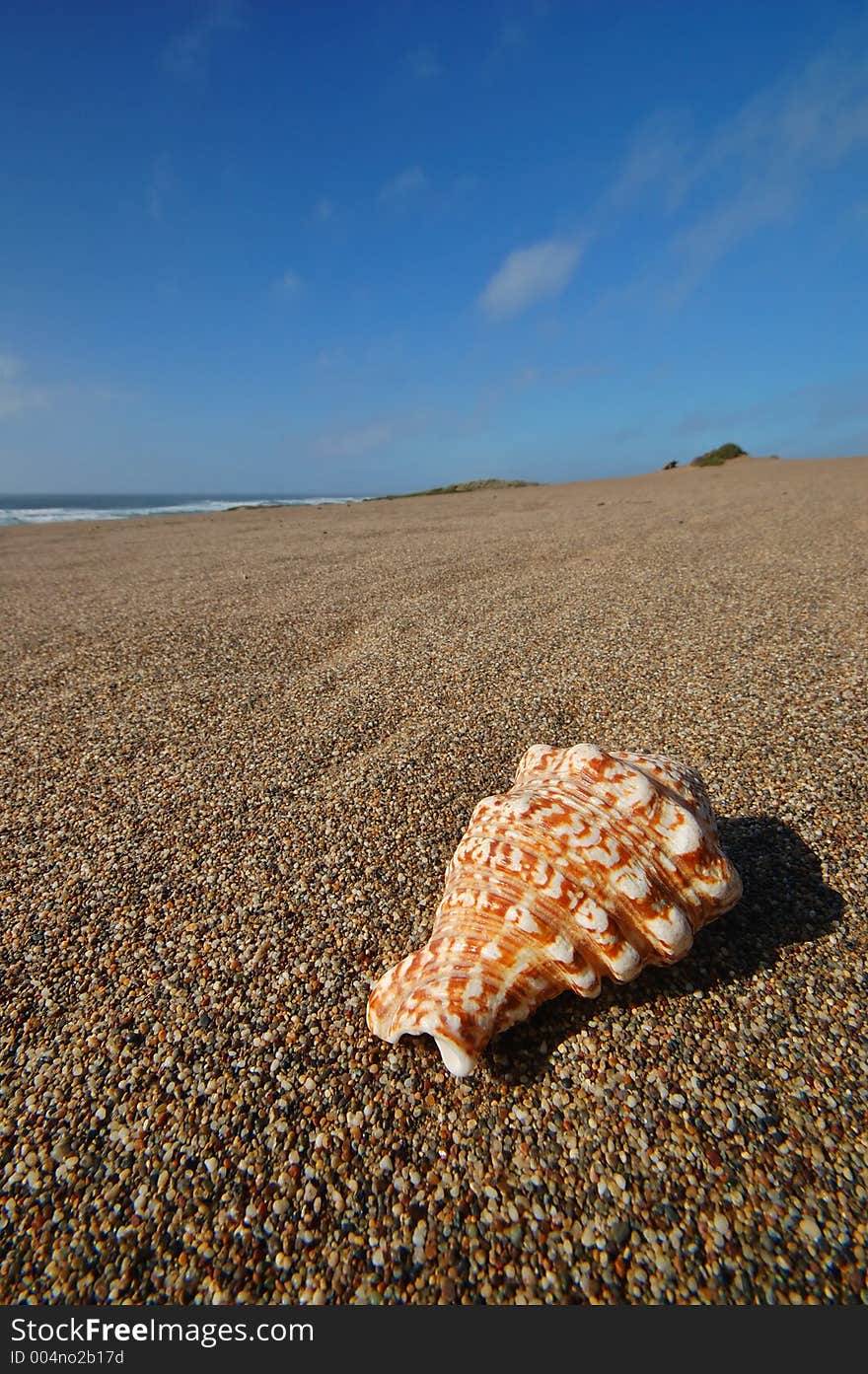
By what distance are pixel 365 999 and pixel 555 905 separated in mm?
770

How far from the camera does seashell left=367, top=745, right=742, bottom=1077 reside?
182 centimetres

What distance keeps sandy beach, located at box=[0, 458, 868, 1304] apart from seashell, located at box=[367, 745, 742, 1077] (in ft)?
0.77

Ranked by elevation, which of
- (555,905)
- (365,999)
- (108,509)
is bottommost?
(108,509)

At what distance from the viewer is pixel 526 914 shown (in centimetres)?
187

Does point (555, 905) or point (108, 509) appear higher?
point (555, 905)

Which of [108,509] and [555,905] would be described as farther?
[108,509]

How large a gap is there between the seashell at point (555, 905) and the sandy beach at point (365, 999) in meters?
0.23

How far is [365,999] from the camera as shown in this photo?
2150mm

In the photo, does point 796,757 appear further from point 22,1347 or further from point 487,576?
point 487,576

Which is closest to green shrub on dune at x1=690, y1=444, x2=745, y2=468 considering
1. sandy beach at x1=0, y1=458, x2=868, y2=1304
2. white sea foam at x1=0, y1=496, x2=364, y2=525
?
white sea foam at x1=0, y1=496, x2=364, y2=525

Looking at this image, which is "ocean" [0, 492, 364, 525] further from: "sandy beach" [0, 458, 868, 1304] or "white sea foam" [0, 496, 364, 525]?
"sandy beach" [0, 458, 868, 1304]

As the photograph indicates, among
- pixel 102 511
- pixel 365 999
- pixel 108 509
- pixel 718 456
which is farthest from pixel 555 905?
pixel 108 509

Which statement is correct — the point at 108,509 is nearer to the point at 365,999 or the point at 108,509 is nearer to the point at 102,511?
the point at 102,511

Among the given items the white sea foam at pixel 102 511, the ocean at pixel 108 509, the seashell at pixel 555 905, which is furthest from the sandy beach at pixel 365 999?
the ocean at pixel 108 509
